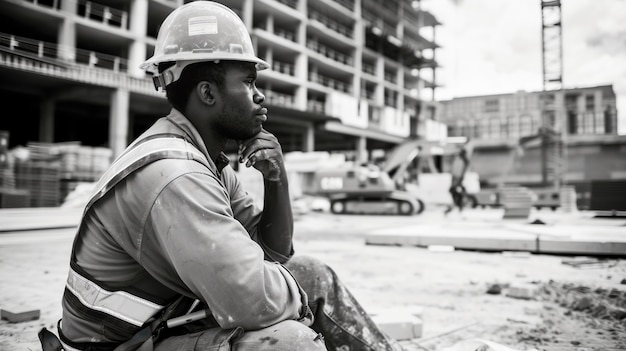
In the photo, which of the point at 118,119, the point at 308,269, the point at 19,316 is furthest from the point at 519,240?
the point at 118,119

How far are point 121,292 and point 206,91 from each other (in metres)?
0.73

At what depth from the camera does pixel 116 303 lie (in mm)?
1296

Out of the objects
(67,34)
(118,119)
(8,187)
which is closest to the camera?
(8,187)

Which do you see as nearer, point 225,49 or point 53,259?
point 225,49

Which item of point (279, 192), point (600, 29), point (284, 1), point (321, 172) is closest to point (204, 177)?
point (279, 192)

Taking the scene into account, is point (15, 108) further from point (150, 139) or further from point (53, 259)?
point (150, 139)

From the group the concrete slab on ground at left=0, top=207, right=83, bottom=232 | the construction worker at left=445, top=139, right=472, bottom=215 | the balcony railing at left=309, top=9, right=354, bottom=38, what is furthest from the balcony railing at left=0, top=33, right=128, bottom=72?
the balcony railing at left=309, top=9, right=354, bottom=38

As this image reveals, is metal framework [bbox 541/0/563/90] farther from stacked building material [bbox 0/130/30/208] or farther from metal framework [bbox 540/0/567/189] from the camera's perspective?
stacked building material [bbox 0/130/30/208]

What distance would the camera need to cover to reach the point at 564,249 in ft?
21.6

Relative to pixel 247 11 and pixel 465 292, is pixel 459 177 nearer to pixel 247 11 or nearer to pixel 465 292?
pixel 465 292

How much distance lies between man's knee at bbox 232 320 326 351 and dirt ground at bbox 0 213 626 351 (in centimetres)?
125

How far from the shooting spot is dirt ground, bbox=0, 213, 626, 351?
2787 mm

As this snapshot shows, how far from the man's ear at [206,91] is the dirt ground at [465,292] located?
5.59 ft

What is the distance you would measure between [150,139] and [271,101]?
28.9m
